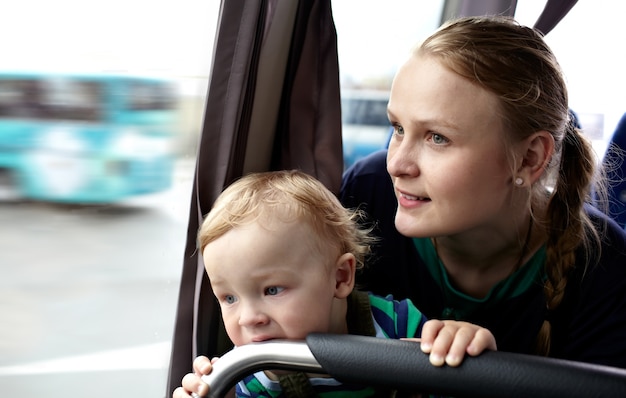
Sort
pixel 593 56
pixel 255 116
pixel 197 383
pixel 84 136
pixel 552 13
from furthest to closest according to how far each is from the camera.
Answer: pixel 593 56
pixel 552 13
pixel 84 136
pixel 255 116
pixel 197 383

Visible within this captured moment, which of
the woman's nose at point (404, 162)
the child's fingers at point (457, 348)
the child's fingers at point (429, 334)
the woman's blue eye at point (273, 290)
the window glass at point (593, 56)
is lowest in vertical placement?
the woman's blue eye at point (273, 290)

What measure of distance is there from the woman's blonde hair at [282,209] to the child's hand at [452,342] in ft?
1.06

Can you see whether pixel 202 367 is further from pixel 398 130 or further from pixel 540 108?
pixel 540 108

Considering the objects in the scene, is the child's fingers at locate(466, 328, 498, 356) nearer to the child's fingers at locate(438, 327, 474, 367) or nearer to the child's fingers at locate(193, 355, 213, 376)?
the child's fingers at locate(438, 327, 474, 367)

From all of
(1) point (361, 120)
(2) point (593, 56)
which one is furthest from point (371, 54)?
(2) point (593, 56)

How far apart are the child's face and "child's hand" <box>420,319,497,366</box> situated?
10.3 inches

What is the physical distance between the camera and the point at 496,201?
147 centimetres

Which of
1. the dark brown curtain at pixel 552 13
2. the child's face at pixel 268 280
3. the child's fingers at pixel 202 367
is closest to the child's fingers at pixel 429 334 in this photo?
the child's face at pixel 268 280

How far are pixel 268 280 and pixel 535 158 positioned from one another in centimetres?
63

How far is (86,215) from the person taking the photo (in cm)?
175

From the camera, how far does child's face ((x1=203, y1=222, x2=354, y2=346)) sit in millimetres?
1225

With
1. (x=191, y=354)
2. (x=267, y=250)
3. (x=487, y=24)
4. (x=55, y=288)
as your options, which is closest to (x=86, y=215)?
(x=55, y=288)

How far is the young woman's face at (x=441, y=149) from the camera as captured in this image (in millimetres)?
1369

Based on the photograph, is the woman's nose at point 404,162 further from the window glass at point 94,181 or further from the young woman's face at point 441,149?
the window glass at point 94,181
